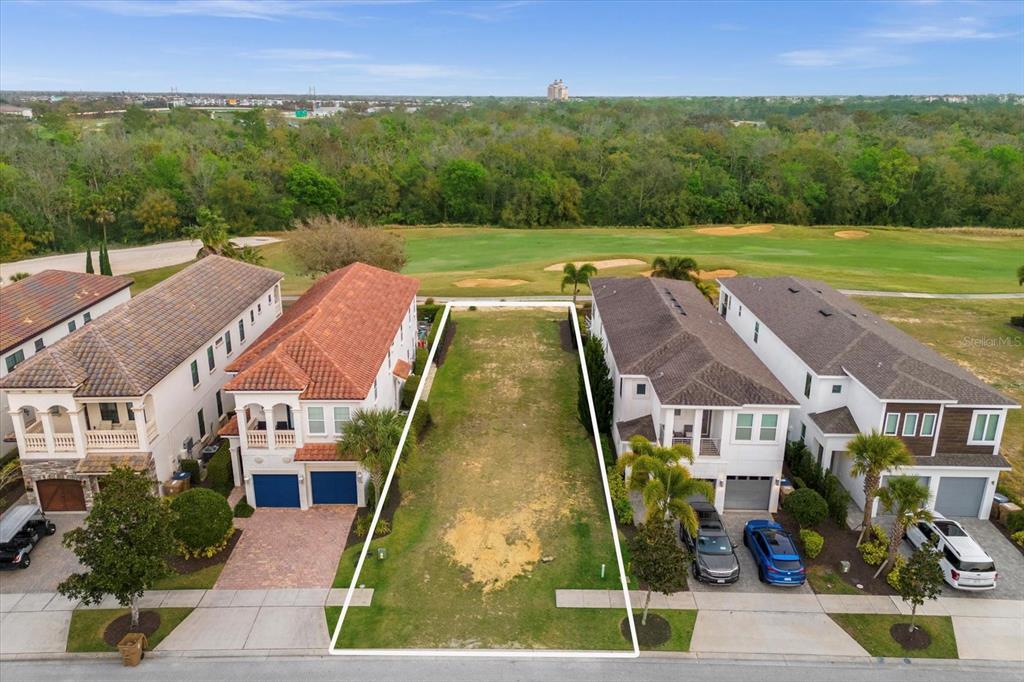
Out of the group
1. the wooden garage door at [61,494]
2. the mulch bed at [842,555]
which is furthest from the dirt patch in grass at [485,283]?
the mulch bed at [842,555]

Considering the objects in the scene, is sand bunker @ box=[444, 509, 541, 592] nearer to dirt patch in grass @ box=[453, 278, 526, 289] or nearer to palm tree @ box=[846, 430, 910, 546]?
palm tree @ box=[846, 430, 910, 546]

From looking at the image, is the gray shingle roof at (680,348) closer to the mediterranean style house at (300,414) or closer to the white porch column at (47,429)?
the mediterranean style house at (300,414)

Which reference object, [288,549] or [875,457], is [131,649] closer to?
[288,549]

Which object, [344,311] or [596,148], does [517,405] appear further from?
[596,148]

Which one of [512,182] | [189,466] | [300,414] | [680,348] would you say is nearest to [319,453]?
[300,414]

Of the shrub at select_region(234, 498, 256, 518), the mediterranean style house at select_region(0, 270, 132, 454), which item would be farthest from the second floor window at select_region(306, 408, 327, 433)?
the mediterranean style house at select_region(0, 270, 132, 454)

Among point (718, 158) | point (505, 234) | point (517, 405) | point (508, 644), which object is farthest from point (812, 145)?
point (508, 644)
